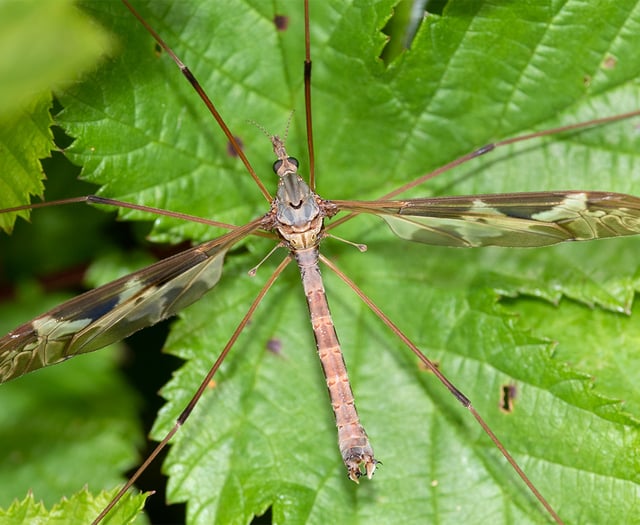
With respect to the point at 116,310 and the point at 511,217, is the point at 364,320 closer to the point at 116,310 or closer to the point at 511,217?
the point at 511,217

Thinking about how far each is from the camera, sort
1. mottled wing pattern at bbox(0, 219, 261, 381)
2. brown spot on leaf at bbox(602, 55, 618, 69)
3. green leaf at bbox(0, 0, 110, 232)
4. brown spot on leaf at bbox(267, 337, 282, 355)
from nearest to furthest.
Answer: green leaf at bbox(0, 0, 110, 232) → mottled wing pattern at bbox(0, 219, 261, 381) → brown spot on leaf at bbox(602, 55, 618, 69) → brown spot on leaf at bbox(267, 337, 282, 355)

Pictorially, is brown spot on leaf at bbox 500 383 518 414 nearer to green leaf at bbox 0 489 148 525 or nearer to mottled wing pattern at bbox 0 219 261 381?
mottled wing pattern at bbox 0 219 261 381

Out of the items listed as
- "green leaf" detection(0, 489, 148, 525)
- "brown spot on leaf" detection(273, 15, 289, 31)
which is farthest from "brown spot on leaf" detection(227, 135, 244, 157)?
"green leaf" detection(0, 489, 148, 525)

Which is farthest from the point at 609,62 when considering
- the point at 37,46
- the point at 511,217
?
the point at 37,46

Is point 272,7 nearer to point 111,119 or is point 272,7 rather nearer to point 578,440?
point 111,119

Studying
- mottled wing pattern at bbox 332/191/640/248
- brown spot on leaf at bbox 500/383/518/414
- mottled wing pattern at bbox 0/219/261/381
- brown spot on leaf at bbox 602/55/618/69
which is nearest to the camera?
mottled wing pattern at bbox 0/219/261/381

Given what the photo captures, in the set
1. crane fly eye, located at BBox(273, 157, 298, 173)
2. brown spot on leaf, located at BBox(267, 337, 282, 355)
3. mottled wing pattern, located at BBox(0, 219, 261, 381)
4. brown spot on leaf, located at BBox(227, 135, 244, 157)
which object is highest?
brown spot on leaf, located at BBox(227, 135, 244, 157)
